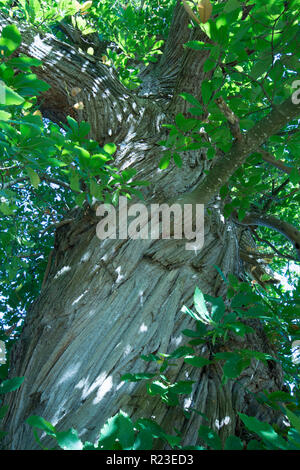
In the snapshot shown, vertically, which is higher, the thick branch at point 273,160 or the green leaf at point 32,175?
the thick branch at point 273,160

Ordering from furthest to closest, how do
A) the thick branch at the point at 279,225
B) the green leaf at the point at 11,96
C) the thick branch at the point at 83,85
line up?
the thick branch at the point at 83,85 → the thick branch at the point at 279,225 → the green leaf at the point at 11,96

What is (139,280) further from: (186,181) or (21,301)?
(21,301)

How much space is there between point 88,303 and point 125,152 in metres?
0.99

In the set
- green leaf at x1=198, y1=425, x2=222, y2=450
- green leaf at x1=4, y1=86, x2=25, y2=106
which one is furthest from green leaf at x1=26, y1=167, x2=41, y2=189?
green leaf at x1=198, y1=425, x2=222, y2=450

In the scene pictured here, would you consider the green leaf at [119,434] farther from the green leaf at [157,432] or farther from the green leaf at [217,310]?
the green leaf at [217,310]

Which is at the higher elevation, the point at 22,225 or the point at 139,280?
the point at 22,225

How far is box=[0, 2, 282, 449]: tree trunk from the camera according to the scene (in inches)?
39.9

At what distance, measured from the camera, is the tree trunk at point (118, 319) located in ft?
3.33

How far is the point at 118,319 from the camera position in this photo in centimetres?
122

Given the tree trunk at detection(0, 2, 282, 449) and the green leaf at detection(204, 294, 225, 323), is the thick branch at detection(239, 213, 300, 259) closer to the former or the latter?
the tree trunk at detection(0, 2, 282, 449)

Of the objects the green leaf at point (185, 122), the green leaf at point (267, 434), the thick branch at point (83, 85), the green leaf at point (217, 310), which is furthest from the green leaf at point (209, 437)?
the thick branch at point (83, 85)
